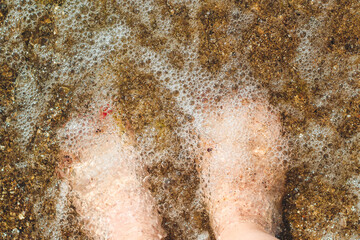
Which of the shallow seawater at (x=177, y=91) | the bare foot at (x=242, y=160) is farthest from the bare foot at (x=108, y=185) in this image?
the bare foot at (x=242, y=160)

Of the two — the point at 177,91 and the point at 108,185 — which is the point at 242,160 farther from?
the point at 108,185

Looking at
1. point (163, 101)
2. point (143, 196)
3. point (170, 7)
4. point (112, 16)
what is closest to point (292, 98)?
point (163, 101)

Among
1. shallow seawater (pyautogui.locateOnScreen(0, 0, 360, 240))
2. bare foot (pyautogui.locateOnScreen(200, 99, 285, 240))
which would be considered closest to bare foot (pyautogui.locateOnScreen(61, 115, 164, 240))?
shallow seawater (pyautogui.locateOnScreen(0, 0, 360, 240))

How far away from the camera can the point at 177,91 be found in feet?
4.75

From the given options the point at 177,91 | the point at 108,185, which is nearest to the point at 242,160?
the point at 177,91

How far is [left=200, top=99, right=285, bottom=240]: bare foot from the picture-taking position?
1328 mm

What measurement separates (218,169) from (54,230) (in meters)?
0.85

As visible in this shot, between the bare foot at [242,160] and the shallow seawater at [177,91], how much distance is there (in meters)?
0.05

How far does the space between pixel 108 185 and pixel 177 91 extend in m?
0.55

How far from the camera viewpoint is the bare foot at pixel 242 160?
133 cm

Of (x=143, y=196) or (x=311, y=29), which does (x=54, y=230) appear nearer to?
(x=143, y=196)

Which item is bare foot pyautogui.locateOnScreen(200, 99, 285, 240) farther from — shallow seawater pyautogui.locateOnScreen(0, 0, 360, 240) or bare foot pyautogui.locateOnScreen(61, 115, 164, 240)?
bare foot pyautogui.locateOnScreen(61, 115, 164, 240)

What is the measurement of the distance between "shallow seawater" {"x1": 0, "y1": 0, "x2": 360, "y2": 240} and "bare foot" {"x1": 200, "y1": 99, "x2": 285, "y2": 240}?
0.18 ft

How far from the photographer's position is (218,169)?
4.52 feet
